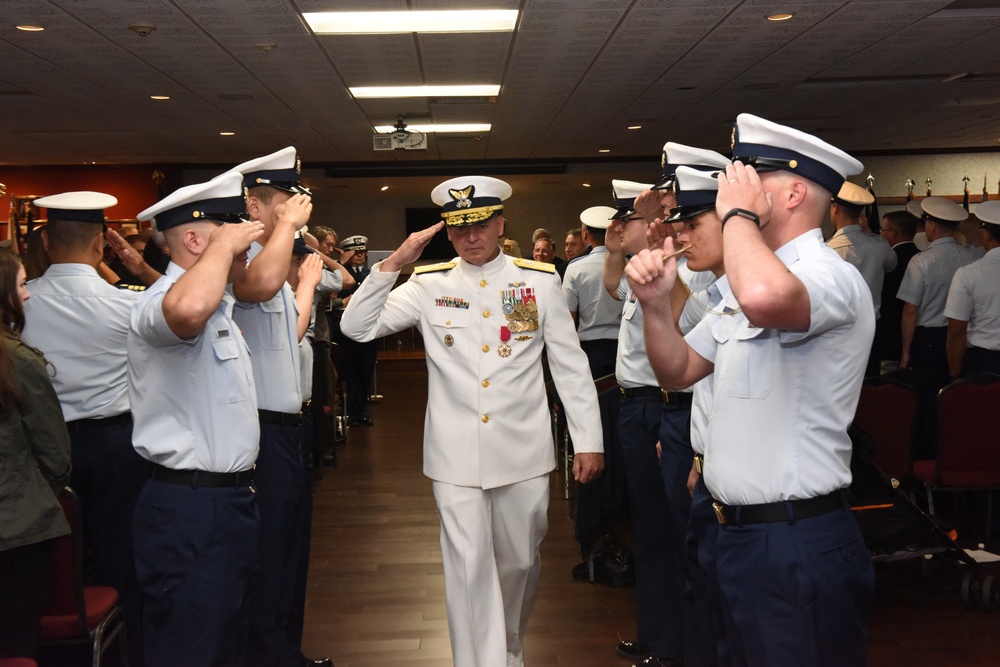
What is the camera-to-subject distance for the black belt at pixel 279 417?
333 cm

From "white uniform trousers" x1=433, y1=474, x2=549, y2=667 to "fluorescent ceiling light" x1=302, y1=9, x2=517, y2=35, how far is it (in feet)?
14.6

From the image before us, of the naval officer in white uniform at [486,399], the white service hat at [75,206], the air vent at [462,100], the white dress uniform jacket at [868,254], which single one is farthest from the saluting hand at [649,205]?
the air vent at [462,100]

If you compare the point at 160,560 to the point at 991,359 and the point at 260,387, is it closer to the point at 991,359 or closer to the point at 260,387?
the point at 260,387

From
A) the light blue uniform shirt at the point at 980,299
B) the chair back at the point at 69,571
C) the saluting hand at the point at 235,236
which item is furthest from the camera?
the light blue uniform shirt at the point at 980,299

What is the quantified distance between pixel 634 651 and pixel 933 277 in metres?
4.19

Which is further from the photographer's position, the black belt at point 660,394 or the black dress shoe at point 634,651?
the black dress shoe at point 634,651

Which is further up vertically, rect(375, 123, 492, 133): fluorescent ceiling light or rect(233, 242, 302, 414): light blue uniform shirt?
rect(375, 123, 492, 133): fluorescent ceiling light

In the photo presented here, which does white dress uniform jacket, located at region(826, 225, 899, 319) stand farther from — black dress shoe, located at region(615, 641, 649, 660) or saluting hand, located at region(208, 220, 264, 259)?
saluting hand, located at region(208, 220, 264, 259)

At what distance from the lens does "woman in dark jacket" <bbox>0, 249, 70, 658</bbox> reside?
2.75 metres

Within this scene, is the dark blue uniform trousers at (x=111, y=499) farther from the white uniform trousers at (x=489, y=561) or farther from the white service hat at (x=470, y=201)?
the white service hat at (x=470, y=201)

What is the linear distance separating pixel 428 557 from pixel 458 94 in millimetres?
5994

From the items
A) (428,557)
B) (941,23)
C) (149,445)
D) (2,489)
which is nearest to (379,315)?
(149,445)

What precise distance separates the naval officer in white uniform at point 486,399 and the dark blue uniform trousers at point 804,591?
1.32m

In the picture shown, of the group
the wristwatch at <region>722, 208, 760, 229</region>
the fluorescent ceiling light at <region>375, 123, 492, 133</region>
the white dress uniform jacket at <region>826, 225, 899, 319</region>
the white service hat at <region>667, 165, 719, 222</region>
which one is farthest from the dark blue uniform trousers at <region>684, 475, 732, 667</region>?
the fluorescent ceiling light at <region>375, 123, 492, 133</region>
